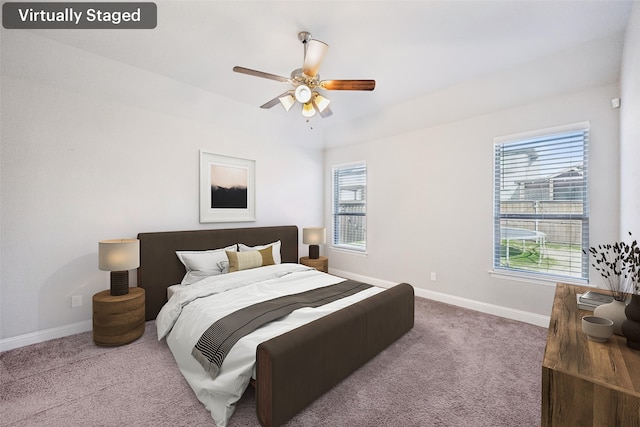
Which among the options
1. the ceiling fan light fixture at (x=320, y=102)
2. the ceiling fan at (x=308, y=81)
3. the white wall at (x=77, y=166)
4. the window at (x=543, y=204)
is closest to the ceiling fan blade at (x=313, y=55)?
the ceiling fan at (x=308, y=81)

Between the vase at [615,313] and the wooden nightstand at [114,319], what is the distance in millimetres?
3543

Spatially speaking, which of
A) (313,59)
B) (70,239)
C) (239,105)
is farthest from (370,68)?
(70,239)

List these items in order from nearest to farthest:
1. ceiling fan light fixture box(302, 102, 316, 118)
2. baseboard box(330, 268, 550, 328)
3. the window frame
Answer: ceiling fan light fixture box(302, 102, 316, 118) < baseboard box(330, 268, 550, 328) < the window frame

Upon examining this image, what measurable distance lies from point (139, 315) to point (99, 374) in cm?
61

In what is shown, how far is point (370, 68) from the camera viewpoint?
2975 millimetres

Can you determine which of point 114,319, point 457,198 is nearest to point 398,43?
point 457,198

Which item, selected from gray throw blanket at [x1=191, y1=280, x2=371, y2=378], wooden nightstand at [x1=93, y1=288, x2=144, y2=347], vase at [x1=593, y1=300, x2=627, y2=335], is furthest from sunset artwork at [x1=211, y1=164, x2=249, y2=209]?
vase at [x1=593, y1=300, x2=627, y2=335]

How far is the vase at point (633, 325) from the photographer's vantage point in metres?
1.18

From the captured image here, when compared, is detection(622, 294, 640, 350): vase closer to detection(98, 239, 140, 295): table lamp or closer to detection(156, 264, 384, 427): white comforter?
detection(156, 264, 384, 427): white comforter

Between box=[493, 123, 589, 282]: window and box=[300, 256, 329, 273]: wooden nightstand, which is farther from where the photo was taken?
box=[300, 256, 329, 273]: wooden nightstand

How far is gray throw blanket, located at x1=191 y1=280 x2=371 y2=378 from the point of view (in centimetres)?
189

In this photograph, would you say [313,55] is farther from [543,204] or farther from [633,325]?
[543,204]

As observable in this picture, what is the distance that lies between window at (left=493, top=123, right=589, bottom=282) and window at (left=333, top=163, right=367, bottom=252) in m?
2.09

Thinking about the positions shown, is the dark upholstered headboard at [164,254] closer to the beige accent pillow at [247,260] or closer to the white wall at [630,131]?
the beige accent pillow at [247,260]
